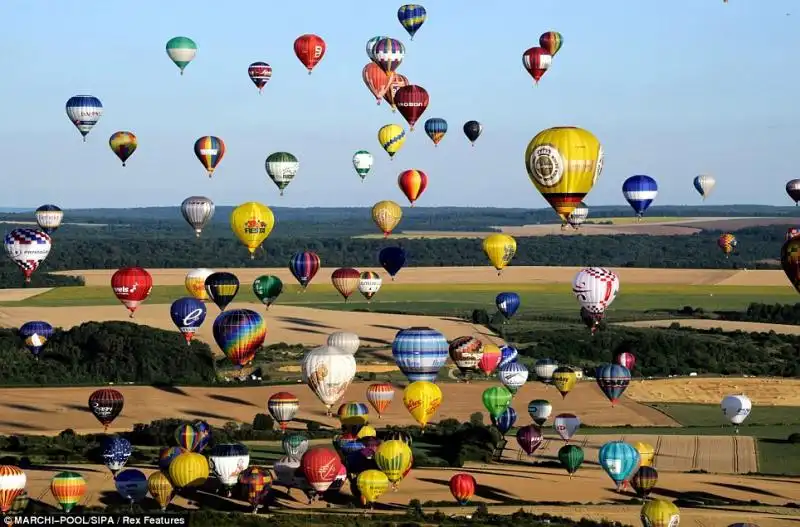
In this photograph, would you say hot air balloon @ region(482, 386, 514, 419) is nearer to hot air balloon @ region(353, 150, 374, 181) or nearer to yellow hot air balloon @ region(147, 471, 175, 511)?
yellow hot air balloon @ region(147, 471, 175, 511)

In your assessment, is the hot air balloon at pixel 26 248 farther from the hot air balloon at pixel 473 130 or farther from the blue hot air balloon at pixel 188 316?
the hot air balloon at pixel 473 130

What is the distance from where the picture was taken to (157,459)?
57.6 meters

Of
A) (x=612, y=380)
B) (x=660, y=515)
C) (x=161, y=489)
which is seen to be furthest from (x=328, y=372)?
(x=660, y=515)

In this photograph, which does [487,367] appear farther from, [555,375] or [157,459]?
[157,459]

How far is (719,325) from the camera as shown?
10038 centimetres

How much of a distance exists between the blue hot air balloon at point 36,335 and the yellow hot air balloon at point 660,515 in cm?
4436

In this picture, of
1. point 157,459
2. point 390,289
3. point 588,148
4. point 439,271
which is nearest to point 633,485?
point 588,148

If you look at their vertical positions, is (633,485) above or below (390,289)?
below

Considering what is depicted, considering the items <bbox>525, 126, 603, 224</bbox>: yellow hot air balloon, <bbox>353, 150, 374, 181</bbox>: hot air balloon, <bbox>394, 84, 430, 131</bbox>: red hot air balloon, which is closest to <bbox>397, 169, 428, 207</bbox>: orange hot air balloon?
<bbox>353, 150, 374, 181</bbox>: hot air balloon

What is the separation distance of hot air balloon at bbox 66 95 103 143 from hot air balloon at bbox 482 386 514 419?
83.9ft

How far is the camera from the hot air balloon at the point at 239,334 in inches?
2665

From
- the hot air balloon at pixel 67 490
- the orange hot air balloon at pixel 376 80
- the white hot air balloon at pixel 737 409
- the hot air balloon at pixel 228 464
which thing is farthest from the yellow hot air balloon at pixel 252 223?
the hot air balloon at pixel 67 490

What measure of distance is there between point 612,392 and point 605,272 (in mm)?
5773

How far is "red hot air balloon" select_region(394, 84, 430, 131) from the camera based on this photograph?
76.1 metres
